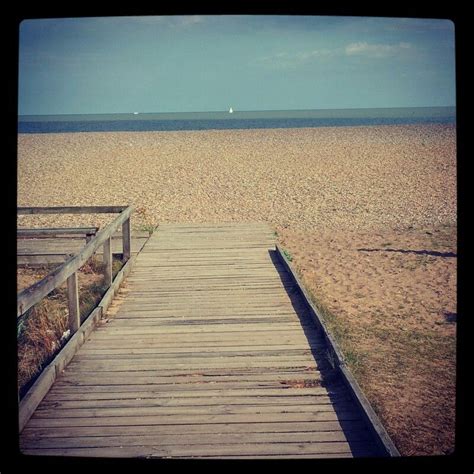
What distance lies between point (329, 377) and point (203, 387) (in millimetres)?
1071

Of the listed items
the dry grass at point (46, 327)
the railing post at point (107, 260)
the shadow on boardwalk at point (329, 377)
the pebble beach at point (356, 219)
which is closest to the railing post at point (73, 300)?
the dry grass at point (46, 327)

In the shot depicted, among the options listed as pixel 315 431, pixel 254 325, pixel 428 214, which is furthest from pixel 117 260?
pixel 428 214

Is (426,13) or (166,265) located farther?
(166,265)

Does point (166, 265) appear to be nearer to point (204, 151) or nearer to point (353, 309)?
point (353, 309)

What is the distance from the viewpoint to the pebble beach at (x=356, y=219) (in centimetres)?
501

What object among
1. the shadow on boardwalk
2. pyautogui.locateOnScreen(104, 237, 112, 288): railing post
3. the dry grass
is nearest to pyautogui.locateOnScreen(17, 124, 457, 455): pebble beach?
the shadow on boardwalk

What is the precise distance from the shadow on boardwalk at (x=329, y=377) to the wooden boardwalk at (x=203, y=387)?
0.01 m

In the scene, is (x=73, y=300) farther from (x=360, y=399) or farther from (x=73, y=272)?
(x=360, y=399)

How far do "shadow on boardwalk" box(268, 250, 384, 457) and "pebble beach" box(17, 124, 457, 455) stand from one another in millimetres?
592

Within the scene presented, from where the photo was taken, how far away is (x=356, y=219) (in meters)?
14.4

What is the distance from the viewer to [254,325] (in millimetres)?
5402

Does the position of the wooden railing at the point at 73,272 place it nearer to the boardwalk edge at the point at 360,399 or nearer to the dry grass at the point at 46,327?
the dry grass at the point at 46,327

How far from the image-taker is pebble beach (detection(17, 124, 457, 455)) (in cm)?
501

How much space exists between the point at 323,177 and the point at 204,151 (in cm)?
1606
